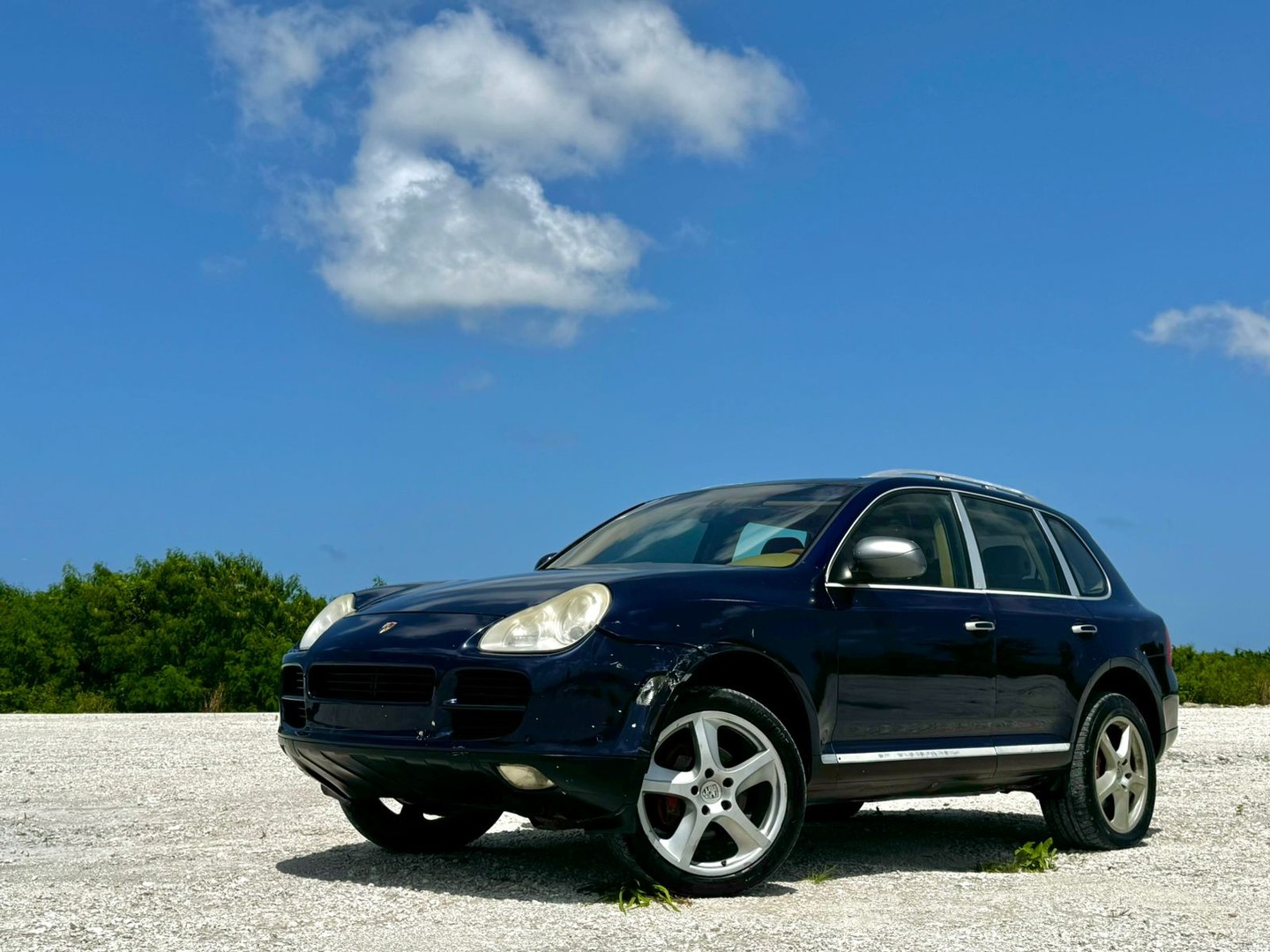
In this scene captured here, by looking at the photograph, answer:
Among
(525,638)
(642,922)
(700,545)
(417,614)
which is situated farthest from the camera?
(700,545)

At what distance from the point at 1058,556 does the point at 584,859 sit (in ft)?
10.3

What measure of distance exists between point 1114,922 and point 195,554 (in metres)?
25.5

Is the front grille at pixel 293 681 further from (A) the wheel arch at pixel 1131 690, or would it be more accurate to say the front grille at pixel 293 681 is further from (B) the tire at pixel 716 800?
(A) the wheel arch at pixel 1131 690

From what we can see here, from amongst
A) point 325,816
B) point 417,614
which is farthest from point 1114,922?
point 325,816

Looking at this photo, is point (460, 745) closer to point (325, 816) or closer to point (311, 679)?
point (311, 679)

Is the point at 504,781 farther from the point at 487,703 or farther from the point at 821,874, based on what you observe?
the point at 821,874

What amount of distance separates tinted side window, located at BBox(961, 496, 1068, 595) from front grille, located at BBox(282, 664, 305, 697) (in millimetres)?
3310

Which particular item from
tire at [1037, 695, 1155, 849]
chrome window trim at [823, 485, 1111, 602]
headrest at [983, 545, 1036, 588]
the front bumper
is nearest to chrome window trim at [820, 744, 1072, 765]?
tire at [1037, 695, 1155, 849]

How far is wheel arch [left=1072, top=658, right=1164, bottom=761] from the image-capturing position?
7695 mm

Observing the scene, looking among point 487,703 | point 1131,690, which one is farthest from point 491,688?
point 1131,690

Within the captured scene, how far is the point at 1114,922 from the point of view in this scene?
5391mm

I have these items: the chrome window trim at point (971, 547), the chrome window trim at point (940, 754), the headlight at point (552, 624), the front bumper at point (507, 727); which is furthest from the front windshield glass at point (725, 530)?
the front bumper at point (507, 727)

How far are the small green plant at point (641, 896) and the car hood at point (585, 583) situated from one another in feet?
3.50

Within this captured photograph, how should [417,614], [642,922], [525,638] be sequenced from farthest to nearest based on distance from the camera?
[417,614] → [525,638] → [642,922]
